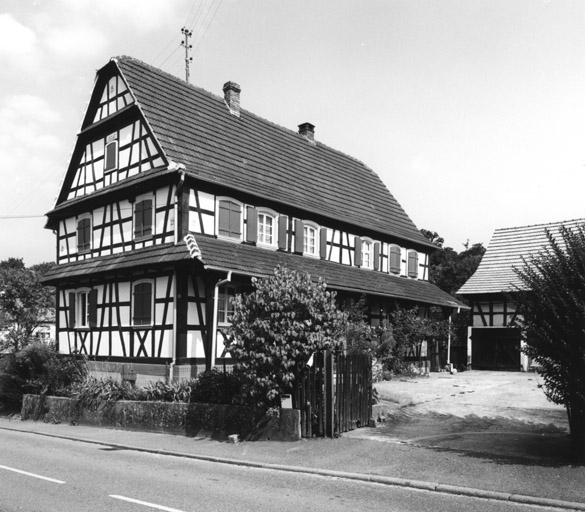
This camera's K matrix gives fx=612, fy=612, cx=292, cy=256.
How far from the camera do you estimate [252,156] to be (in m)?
24.7

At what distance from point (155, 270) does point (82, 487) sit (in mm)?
11145

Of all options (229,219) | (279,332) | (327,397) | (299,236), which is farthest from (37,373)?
(327,397)

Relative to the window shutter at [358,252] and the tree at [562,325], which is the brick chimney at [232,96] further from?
the tree at [562,325]

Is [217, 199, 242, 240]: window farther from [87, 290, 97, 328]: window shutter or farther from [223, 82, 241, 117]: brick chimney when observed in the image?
[223, 82, 241, 117]: brick chimney

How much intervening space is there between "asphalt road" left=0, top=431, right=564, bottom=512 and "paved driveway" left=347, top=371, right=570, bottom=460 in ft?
8.86

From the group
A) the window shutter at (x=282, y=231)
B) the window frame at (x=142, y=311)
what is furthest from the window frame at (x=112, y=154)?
the window shutter at (x=282, y=231)

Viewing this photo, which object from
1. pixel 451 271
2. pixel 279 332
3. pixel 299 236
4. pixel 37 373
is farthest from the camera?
pixel 451 271

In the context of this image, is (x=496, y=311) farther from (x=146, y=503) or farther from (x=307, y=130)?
(x=146, y=503)

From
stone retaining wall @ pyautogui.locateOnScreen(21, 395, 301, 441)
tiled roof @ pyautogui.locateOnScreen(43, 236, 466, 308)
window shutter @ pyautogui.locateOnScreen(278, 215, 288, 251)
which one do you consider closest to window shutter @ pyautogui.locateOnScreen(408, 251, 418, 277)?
tiled roof @ pyautogui.locateOnScreen(43, 236, 466, 308)

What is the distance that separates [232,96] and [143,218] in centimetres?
880

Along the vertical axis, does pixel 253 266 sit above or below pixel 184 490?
above

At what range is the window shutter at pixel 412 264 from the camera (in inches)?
1247

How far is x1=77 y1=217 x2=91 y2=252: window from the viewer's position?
2370 centimetres

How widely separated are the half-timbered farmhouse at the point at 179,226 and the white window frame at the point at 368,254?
49 millimetres
